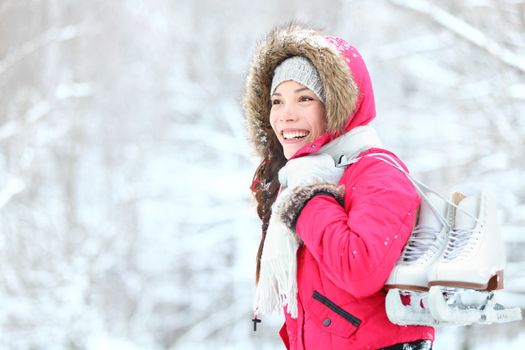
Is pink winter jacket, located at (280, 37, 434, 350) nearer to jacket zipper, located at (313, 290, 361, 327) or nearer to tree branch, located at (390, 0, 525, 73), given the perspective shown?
jacket zipper, located at (313, 290, 361, 327)

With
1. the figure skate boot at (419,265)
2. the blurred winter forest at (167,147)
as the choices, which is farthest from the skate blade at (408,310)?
the blurred winter forest at (167,147)

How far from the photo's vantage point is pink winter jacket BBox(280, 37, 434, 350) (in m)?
1.92

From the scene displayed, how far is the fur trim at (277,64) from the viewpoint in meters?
2.21

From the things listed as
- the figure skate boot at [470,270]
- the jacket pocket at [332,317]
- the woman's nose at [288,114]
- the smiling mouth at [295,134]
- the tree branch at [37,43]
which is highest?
the tree branch at [37,43]

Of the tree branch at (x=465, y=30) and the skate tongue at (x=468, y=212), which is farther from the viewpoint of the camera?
the tree branch at (x=465, y=30)

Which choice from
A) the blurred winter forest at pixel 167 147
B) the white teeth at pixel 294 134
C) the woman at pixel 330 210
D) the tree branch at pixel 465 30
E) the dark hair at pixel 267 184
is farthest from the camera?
the blurred winter forest at pixel 167 147

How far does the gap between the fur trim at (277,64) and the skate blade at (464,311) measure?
1.88 ft

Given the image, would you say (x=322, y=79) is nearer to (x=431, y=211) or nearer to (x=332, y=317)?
(x=431, y=211)

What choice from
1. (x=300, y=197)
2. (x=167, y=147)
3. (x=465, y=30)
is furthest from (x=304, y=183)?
(x=167, y=147)

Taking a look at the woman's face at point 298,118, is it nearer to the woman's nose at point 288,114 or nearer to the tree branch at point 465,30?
the woman's nose at point 288,114

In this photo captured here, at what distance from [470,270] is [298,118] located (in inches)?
27.7

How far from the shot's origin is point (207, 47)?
47.0 feet

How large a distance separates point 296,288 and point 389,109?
984 cm

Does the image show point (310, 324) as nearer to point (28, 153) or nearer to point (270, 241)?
point (270, 241)
